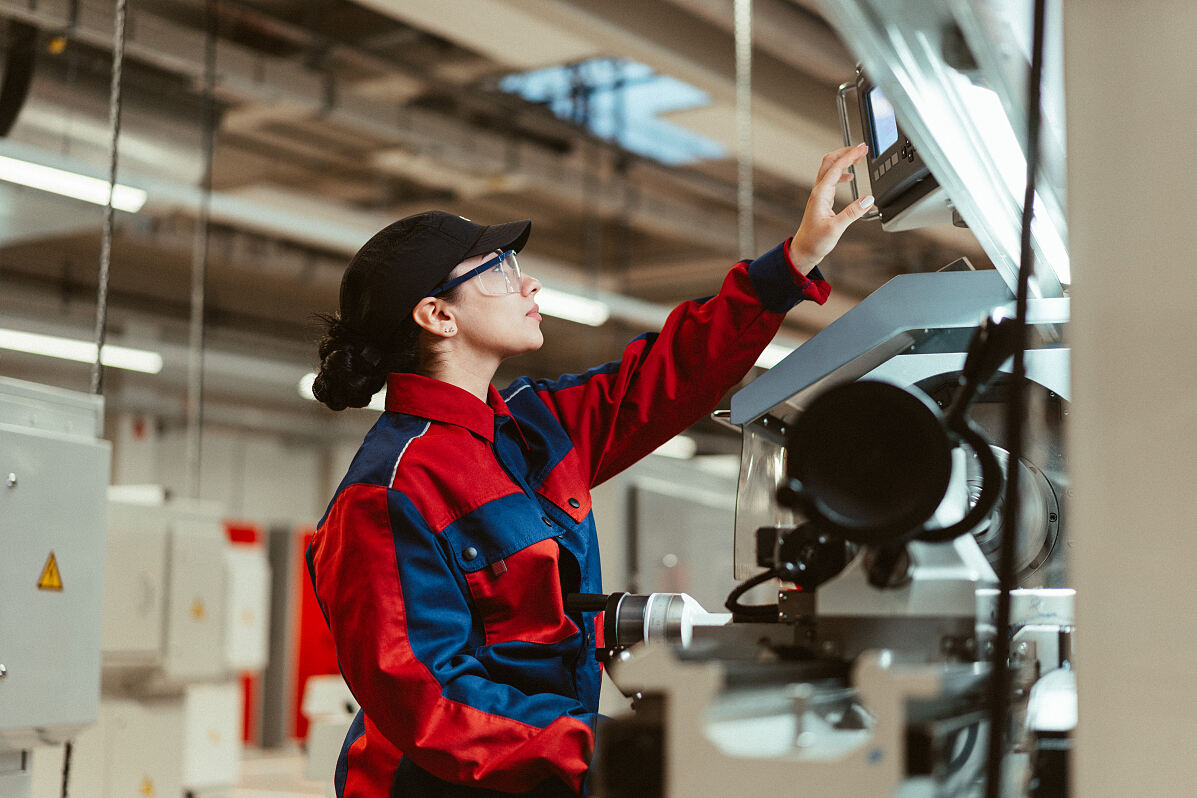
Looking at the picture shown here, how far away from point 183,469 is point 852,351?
1008 centimetres

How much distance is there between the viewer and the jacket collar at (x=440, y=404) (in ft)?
4.75

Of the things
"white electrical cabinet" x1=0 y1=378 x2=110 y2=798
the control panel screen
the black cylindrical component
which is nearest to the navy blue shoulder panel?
the black cylindrical component

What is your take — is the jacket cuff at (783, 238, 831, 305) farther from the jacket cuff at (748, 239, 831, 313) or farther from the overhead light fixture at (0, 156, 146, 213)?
the overhead light fixture at (0, 156, 146, 213)

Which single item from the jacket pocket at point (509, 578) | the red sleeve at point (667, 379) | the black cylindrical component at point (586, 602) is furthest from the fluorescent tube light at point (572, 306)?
the black cylindrical component at point (586, 602)

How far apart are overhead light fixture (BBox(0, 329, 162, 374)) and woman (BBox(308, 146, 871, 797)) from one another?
3885 millimetres

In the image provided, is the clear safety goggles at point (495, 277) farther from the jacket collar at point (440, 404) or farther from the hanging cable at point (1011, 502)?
the hanging cable at point (1011, 502)

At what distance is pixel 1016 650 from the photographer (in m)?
1.08

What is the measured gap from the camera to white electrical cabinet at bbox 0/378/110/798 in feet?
6.48

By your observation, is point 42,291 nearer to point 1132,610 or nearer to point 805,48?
point 805,48

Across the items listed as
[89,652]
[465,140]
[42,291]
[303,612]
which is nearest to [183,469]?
[303,612]

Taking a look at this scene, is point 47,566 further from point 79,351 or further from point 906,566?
point 79,351

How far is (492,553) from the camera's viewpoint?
133 centimetres

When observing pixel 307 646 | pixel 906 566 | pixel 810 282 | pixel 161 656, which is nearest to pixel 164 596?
pixel 161 656

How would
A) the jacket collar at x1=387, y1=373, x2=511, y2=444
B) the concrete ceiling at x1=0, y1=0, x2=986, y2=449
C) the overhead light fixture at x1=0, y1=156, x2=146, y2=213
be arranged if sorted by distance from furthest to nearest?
1. the concrete ceiling at x1=0, y1=0, x2=986, y2=449
2. the overhead light fixture at x1=0, y1=156, x2=146, y2=213
3. the jacket collar at x1=387, y1=373, x2=511, y2=444
